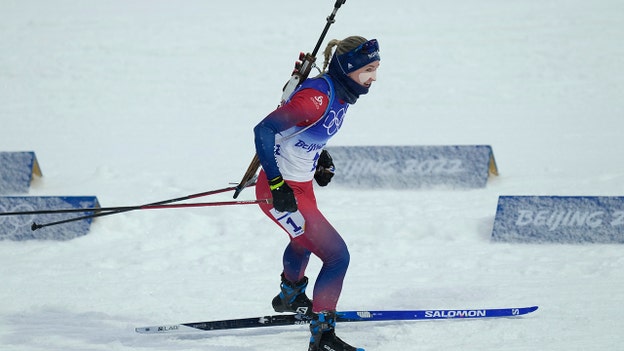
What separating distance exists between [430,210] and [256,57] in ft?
30.1

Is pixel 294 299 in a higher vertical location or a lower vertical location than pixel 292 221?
lower

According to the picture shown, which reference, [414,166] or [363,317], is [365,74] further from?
[414,166]

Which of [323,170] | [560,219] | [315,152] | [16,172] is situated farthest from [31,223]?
→ [560,219]

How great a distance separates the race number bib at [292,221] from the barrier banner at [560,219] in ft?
11.6

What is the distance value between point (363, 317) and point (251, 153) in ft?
23.2

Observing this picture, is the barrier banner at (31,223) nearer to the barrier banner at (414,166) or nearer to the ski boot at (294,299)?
the barrier banner at (414,166)

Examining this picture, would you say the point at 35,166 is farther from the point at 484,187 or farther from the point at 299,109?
the point at 299,109

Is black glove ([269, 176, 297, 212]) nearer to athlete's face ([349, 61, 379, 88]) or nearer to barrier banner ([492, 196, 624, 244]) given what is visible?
athlete's face ([349, 61, 379, 88])

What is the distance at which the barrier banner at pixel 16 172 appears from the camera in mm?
11438

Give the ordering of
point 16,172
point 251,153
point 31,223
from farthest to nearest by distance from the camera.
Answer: point 251,153 → point 16,172 → point 31,223

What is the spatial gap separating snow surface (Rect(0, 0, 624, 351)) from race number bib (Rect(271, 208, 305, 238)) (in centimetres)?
95

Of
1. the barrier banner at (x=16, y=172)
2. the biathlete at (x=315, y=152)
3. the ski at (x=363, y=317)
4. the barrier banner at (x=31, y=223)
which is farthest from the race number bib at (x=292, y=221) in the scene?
the barrier banner at (x=16, y=172)

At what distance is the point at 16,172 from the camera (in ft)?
37.7

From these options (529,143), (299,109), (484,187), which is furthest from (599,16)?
(299,109)
